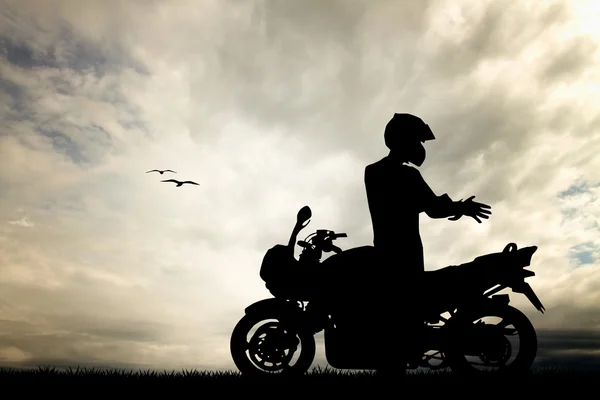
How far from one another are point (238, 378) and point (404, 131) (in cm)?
373

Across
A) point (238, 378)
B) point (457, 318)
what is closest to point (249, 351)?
point (238, 378)

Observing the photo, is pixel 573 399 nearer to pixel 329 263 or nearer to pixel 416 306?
pixel 416 306

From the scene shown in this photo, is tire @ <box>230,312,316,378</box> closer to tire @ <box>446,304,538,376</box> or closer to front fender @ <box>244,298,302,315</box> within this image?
front fender @ <box>244,298,302,315</box>

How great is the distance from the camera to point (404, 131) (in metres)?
6.47

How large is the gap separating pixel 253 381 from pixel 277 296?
106cm

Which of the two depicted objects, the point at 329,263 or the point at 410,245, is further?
the point at 329,263

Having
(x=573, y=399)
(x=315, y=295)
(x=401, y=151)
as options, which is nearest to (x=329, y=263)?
(x=315, y=295)

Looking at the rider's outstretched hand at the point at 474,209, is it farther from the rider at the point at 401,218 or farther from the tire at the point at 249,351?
the tire at the point at 249,351

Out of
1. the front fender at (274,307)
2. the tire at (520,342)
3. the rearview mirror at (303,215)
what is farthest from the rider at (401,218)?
the front fender at (274,307)

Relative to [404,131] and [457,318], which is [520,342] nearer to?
[457,318]

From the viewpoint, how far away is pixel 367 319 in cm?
650

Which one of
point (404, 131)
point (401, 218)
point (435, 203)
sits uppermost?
point (404, 131)

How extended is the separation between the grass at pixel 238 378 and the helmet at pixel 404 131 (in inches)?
110

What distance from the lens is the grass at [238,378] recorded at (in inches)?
266
